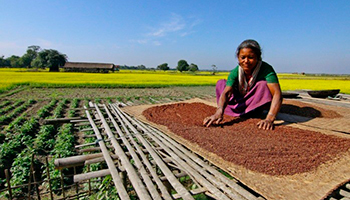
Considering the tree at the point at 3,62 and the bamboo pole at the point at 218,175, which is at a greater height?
Result: the tree at the point at 3,62

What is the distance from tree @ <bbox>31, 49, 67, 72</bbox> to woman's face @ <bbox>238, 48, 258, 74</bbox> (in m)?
52.9

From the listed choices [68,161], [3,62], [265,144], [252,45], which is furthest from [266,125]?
[3,62]

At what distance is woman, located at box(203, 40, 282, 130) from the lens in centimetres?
270

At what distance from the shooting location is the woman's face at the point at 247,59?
272cm

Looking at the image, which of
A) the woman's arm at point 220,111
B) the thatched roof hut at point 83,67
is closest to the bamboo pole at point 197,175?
the woman's arm at point 220,111

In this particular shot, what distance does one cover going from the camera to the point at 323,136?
2195 millimetres

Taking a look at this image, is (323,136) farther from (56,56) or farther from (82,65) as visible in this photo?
(56,56)

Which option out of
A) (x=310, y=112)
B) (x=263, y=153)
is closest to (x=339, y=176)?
(x=263, y=153)

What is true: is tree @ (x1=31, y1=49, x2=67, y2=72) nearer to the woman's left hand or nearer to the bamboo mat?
the woman's left hand

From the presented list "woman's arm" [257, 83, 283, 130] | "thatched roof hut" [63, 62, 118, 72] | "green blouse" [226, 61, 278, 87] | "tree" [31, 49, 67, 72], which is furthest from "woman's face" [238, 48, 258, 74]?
"tree" [31, 49, 67, 72]

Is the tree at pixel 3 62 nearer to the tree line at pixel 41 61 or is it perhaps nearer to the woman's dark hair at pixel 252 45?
the tree line at pixel 41 61

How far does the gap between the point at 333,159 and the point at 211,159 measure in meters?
1.07

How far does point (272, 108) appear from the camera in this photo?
8.50ft

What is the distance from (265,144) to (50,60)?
5424 cm
